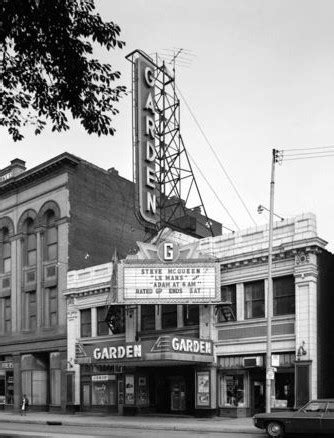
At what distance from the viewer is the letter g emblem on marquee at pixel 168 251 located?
35.1m

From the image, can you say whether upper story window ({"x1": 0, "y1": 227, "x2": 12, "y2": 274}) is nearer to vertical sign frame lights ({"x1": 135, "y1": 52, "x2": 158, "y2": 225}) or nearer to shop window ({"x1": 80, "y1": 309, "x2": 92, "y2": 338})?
shop window ({"x1": 80, "y1": 309, "x2": 92, "y2": 338})

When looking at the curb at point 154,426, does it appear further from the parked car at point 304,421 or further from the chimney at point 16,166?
the chimney at point 16,166

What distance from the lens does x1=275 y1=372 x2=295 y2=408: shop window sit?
1234 inches

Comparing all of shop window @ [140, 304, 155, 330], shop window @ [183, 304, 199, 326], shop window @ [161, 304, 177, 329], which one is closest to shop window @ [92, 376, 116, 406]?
shop window @ [140, 304, 155, 330]

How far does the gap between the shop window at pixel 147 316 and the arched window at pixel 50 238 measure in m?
9.95

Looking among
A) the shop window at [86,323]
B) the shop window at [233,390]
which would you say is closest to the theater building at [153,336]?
the shop window at [86,323]

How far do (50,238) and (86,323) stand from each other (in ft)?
23.9

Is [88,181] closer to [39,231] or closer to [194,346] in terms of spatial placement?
[39,231]

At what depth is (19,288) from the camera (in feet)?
157

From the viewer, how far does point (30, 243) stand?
157 feet

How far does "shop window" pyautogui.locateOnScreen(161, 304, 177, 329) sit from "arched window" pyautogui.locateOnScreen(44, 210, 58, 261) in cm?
1143

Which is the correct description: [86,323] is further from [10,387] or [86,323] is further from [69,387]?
[10,387]

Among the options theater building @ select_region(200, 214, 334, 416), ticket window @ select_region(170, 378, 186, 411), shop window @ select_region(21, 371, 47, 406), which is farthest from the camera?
shop window @ select_region(21, 371, 47, 406)

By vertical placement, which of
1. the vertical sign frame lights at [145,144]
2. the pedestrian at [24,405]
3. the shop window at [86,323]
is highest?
the vertical sign frame lights at [145,144]
